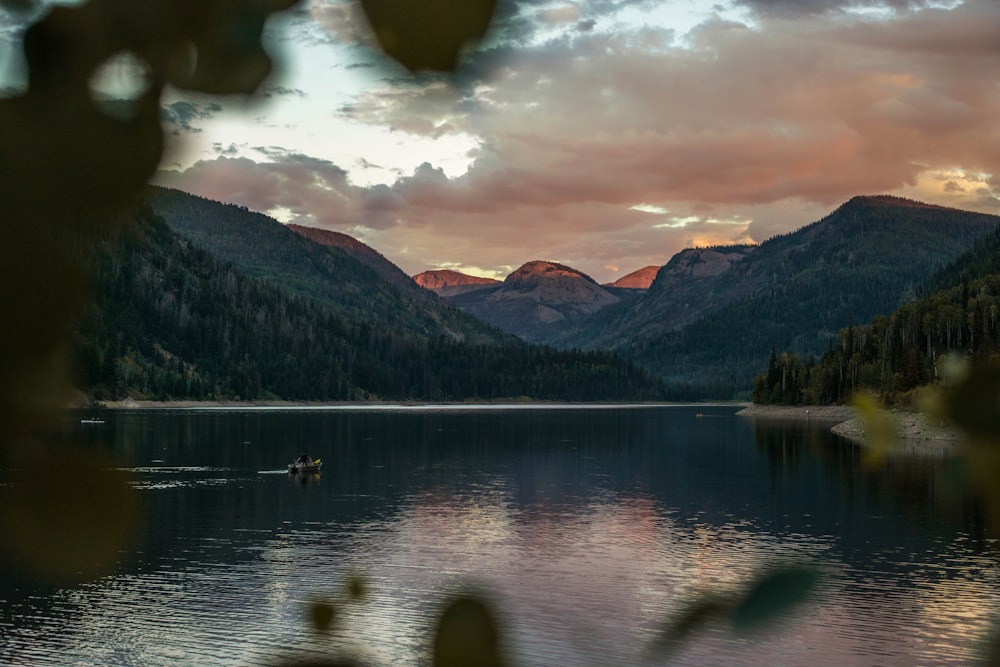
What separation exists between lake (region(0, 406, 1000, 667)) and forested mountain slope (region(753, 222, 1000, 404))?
0.41m

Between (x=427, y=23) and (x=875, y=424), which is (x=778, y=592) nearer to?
(x=875, y=424)

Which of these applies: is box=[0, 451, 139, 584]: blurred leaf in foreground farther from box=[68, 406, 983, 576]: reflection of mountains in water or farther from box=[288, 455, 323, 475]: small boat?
box=[288, 455, 323, 475]: small boat

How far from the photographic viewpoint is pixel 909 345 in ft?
19.7

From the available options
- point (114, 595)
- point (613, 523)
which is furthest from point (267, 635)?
point (613, 523)

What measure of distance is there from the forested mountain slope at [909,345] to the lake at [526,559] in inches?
16.2

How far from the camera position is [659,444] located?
14350cm

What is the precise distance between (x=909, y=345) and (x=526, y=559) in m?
46.7

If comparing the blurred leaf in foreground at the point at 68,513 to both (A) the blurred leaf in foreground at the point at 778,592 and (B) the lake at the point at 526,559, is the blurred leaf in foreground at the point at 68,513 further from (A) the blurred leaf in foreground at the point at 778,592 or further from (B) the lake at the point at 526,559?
(A) the blurred leaf in foreground at the point at 778,592

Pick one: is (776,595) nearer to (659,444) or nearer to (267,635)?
(267,635)

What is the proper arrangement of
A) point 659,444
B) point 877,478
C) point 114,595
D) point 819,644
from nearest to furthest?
1. point 819,644
2. point 114,595
3. point 877,478
4. point 659,444

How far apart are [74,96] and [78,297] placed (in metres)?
0.24

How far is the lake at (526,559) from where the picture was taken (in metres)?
4.16

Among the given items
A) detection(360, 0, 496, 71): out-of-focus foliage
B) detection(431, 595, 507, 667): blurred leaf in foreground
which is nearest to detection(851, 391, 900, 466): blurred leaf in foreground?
detection(431, 595, 507, 667): blurred leaf in foreground

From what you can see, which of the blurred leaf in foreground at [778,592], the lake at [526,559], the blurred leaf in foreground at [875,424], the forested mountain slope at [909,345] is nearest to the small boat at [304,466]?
the lake at [526,559]
